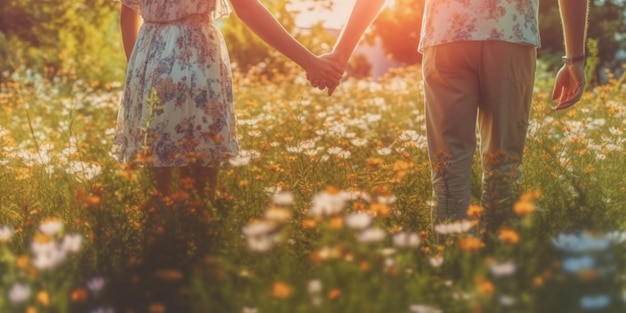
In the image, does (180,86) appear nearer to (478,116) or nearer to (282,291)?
(478,116)

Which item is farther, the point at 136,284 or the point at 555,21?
the point at 555,21

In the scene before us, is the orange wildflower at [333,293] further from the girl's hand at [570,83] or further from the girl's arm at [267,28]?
the girl's hand at [570,83]

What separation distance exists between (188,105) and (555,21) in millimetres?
18313

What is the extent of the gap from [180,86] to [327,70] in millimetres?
1016

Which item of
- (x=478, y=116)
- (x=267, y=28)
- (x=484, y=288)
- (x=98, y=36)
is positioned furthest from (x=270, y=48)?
(x=484, y=288)

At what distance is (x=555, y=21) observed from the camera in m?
20.4

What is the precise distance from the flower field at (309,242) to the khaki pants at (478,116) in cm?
14

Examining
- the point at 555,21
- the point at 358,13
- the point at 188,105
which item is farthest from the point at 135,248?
the point at 555,21

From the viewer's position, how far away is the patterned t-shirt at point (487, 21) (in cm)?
337

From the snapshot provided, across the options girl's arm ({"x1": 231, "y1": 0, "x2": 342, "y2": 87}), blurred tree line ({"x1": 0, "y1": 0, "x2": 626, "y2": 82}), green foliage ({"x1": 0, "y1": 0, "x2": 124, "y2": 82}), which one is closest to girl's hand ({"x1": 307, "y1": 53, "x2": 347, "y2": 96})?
girl's arm ({"x1": 231, "y1": 0, "x2": 342, "y2": 87})

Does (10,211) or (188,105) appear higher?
(188,105)

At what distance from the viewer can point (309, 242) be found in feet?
11.8

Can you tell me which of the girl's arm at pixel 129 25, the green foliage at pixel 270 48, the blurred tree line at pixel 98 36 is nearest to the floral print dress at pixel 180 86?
the girl's arm at pixel 129 25

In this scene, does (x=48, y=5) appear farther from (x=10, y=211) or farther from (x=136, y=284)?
(x=136, y=284)
